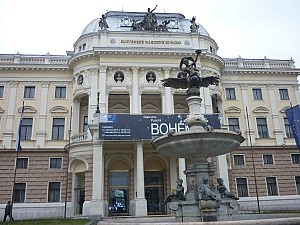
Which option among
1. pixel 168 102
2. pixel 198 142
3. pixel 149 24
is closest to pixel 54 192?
pixel 168 102

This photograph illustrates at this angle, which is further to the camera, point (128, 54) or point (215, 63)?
point (215, 63)

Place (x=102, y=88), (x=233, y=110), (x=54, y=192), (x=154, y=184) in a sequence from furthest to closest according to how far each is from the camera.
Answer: (x=233, y=110) < (x=154, y=184) < (x=54, y=192) < (x=102, y=88)

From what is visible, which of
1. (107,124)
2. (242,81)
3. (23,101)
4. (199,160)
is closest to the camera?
(199,160)

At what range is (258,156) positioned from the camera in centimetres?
3334

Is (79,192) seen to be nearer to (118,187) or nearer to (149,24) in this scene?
(118,187)

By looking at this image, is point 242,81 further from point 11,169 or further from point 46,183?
point 11,169

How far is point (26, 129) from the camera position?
32.5 meters

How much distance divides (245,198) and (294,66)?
656 inches

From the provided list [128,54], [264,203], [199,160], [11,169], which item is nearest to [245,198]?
[264,203]

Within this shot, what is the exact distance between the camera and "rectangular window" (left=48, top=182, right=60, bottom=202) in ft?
99.8

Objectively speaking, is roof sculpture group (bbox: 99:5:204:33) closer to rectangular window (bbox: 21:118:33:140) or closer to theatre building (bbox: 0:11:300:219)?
theatre building (bbox: 0:11:300:219)

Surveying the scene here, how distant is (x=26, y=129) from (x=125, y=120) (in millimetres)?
11925

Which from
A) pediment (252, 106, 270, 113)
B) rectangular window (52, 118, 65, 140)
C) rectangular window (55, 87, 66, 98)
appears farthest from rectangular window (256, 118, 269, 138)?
rectangular window (55, 87, 66, 98)

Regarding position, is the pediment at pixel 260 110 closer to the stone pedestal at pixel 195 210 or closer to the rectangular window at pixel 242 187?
the rectangular window at pixel 242 187
